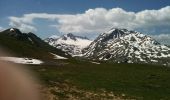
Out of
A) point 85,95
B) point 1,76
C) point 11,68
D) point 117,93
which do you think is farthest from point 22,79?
point 117,93

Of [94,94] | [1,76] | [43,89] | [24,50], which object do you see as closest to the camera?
[1,76]

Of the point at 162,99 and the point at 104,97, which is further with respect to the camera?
the point at 162,99

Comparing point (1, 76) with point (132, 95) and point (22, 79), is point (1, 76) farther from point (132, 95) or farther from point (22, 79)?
point (132, 95)

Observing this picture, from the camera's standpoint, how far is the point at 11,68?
23.9 metres

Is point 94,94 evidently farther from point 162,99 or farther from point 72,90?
point 162,99

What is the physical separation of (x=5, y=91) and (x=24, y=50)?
413ft

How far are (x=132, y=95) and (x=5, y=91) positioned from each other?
34.0m

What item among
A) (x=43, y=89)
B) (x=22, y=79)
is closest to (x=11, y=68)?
(x=22, y=79)

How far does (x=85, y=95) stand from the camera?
4747 centimetres

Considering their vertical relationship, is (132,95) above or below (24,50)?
below

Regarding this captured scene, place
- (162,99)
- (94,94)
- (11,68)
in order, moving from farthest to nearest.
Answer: (162,99) < (94,94) < (11,68)

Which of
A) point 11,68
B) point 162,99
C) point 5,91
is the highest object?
point 11,68

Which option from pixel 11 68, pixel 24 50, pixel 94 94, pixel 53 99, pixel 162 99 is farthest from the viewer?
pixel 24 50

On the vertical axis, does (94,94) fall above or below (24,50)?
below
